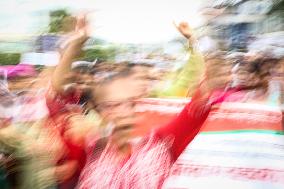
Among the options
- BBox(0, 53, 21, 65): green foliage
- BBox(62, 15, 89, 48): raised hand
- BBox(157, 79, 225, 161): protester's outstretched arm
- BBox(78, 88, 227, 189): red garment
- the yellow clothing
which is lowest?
BBox(78, 88, 227, 189): red garment

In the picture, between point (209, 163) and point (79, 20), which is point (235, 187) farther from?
point (79, 20)

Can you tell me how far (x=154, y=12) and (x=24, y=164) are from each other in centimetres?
78

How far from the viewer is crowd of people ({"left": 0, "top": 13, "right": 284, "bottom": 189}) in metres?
1.41

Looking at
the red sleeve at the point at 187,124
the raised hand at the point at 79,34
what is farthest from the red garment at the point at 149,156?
the raised hand at the point at 79,34

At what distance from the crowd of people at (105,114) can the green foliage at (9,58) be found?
0.29 feet

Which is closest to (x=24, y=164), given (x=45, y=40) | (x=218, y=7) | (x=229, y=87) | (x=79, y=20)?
(x=45, y=40)

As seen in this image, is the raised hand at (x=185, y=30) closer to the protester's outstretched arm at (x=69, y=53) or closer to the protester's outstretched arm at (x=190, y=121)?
the protester's outstretched arm at (x=190, y=121)

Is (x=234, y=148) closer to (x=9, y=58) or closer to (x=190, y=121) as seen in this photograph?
(x=190, y=121)

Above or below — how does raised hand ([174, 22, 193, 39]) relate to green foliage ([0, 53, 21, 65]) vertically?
above

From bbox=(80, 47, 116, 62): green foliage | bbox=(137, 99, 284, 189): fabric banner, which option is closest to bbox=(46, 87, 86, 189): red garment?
bbox=(80, 47, 116, 62): green foliage

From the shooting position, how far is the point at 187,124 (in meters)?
1.42

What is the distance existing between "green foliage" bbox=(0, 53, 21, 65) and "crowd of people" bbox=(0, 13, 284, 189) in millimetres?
88

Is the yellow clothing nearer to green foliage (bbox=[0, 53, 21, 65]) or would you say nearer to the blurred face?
the blurred face

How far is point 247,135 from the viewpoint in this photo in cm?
141
